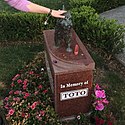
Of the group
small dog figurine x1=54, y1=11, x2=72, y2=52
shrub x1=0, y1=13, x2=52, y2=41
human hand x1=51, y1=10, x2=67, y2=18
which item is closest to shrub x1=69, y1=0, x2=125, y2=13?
shrub x1=0, y1=13, x2=52, y2=41

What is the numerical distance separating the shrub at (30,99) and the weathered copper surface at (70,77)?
287 millimetres

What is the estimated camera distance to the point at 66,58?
4.54 m

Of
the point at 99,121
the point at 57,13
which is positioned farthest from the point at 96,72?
the point at 57,13

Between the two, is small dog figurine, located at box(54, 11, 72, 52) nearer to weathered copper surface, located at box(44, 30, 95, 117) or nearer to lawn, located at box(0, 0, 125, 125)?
weathered copper surface, located at box(44, 30, 95, 117)

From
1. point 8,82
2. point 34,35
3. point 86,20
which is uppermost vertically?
point 86,20

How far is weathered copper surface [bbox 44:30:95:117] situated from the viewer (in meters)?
4.43

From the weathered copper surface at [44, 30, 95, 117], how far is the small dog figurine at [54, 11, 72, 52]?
12 cm

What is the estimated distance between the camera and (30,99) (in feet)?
17.0

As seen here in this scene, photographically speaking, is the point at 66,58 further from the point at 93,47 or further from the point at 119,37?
the point at 93,47

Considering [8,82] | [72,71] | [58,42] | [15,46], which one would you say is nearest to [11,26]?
[15,46]

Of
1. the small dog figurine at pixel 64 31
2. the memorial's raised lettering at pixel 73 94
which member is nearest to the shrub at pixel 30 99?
the memorial's raised lettering at pixel 73 94

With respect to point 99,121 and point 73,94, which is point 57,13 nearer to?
point 73,94

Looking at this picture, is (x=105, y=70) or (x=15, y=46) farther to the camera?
(x=15, y=46)

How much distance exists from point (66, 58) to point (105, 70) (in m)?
2.06
